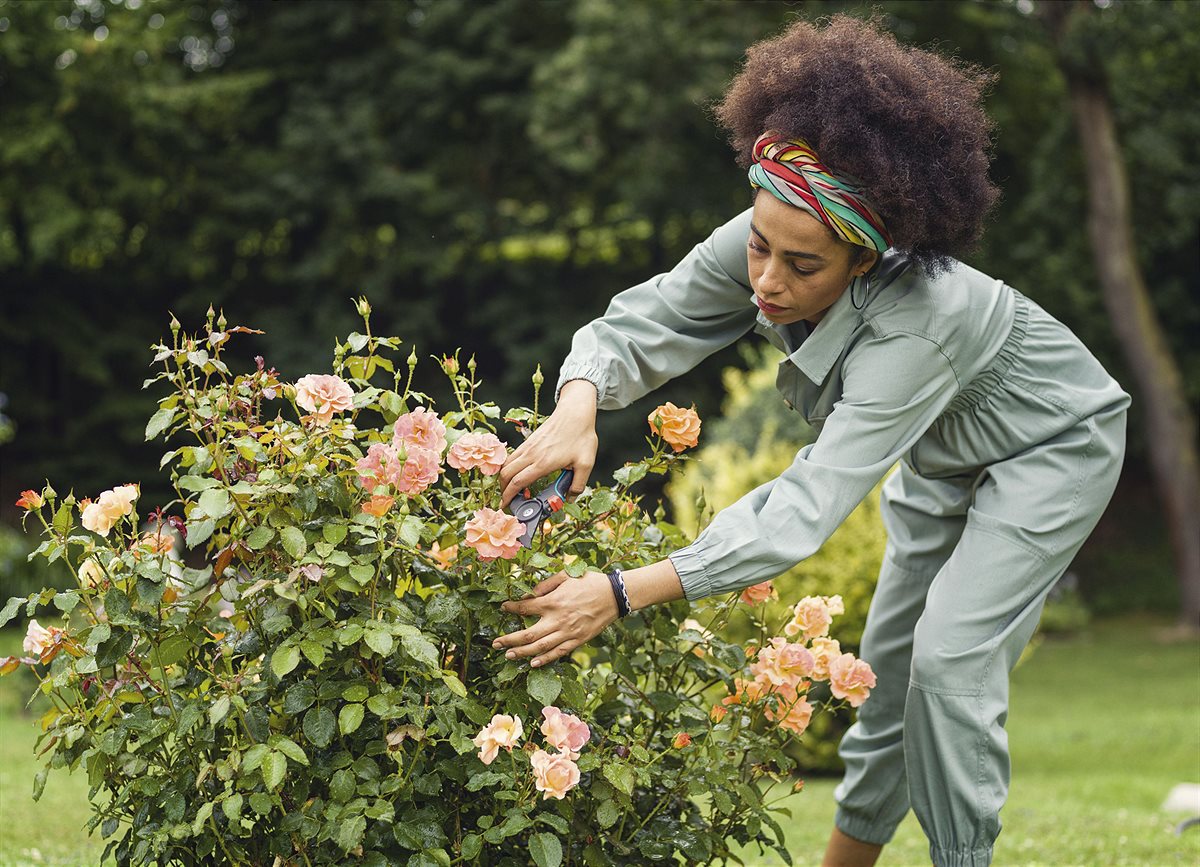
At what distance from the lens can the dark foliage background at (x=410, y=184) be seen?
49.9 feet

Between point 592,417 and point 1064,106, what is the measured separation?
605 inches

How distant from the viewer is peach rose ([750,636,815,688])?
8.63 feet

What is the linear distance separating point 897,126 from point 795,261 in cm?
32

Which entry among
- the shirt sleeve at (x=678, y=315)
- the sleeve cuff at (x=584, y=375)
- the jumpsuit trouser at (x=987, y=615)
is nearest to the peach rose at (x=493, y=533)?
the sleeve cuff at (x=584, y=375)

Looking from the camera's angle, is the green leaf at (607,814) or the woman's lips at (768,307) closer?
the green leaf at (607,814)

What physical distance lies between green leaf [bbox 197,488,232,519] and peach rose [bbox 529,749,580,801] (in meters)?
0.66

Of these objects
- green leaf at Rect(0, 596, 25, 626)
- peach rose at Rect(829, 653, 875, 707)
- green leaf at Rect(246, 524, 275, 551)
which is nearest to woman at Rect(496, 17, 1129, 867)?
peach rose at Rect(829, 653, 875, 707)

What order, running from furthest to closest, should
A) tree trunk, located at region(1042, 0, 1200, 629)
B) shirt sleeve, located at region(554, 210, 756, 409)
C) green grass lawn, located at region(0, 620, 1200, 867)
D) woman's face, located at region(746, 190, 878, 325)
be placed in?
tree trunk, located at region(1042, 0, 1200, 629) < green grass lawn, located at region(0, 620, 1200, 867) < shirt sleeve, located at region(554, 210, 756, 409) < woman's face, located at region(746, 190, 878, 325)

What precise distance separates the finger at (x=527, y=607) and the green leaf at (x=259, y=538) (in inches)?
16.7

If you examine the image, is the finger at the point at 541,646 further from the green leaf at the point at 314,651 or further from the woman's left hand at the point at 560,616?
the green leaf at the point at 314,651

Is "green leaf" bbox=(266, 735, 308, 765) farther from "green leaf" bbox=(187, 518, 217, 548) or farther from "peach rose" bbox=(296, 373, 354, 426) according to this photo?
"peach rose" bbox=(296, 373, 354, 426)

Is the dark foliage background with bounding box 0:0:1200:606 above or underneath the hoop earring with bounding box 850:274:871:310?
underneath

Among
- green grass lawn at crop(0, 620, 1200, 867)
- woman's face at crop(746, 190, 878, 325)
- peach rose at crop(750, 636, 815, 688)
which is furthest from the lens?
green grass lawn at crop(0, 620, 1200, 867)

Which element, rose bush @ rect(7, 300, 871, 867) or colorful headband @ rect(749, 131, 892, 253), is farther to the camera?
colorful headband @ rect(749, 131, 892, 253)
